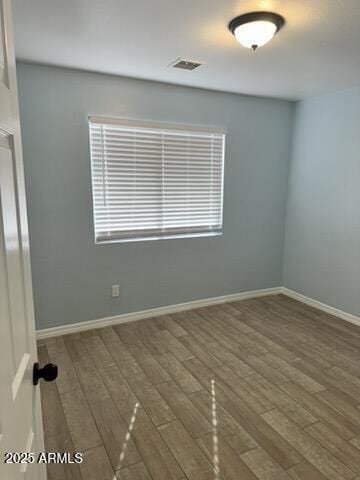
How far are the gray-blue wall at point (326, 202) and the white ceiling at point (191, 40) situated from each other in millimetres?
469

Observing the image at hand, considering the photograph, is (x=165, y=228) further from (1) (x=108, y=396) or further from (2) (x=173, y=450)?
(2) (x=173, y=450)


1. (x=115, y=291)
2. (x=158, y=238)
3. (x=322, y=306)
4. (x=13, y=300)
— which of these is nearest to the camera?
(x=13, y=300)

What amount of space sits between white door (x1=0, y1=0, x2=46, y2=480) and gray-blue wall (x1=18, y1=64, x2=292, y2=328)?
2.11m

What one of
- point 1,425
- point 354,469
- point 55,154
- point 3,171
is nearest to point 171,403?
point 354,469

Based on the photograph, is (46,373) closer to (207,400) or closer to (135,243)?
(207,400)

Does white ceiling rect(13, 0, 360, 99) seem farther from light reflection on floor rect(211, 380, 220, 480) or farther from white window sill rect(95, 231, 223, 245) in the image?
light reflection on floor rect(211, 380, 220, 480)

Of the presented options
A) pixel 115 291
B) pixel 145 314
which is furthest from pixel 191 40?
pixel 145 314

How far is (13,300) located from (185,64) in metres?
2.51

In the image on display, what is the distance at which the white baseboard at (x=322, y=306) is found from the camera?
347 cm

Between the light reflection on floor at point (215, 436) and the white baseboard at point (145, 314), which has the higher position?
the white baseboard at point (145, 314)

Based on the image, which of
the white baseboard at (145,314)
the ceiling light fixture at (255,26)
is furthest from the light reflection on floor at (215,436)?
the ceiling light fixture at (255,26)

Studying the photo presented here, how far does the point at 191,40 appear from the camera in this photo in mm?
2193

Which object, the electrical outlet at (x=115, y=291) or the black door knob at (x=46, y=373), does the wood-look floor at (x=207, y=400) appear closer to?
the electrical outlet at (x=115, y=291)

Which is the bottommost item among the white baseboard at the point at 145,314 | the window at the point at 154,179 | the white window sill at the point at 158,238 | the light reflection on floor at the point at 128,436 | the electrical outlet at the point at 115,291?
the light reflection on floor at the point at 128,436
